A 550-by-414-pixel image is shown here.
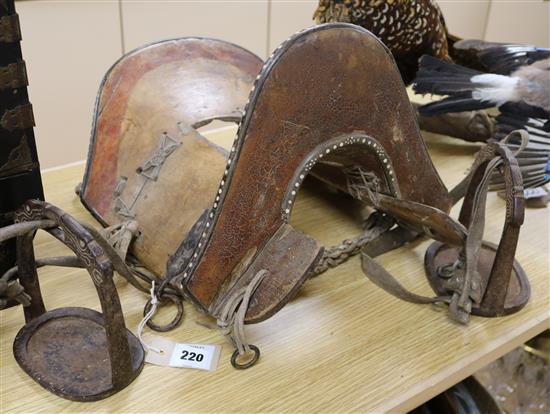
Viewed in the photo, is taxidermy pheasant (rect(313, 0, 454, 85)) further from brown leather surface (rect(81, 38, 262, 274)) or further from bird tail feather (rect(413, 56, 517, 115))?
brown leather surface (rect(81, 38, 262, 274))

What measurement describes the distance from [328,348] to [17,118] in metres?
0.50

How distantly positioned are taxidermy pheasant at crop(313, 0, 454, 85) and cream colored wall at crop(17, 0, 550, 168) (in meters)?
0.54

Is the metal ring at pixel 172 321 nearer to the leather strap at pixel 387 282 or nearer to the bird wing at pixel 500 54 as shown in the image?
the leather strap at pixel 387 282

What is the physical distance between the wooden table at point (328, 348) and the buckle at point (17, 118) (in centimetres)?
25

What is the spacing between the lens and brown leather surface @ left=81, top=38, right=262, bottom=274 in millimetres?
941

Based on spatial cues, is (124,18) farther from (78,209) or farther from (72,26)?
(78,209)

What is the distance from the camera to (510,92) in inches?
53.0

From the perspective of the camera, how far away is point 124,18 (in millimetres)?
1682

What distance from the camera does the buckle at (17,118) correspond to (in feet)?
2.71

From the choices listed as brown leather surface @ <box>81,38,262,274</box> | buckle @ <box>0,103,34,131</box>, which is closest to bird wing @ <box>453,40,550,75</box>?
brown leather surface @ <box>81,38,262,274</box>

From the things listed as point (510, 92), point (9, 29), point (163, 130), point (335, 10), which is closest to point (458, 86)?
point (510, 92)

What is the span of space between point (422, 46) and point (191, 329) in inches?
33.6

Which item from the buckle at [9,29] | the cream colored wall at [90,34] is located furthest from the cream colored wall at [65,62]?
the buckle at [9,29]

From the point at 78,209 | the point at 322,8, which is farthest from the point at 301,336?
the point at 322,8
